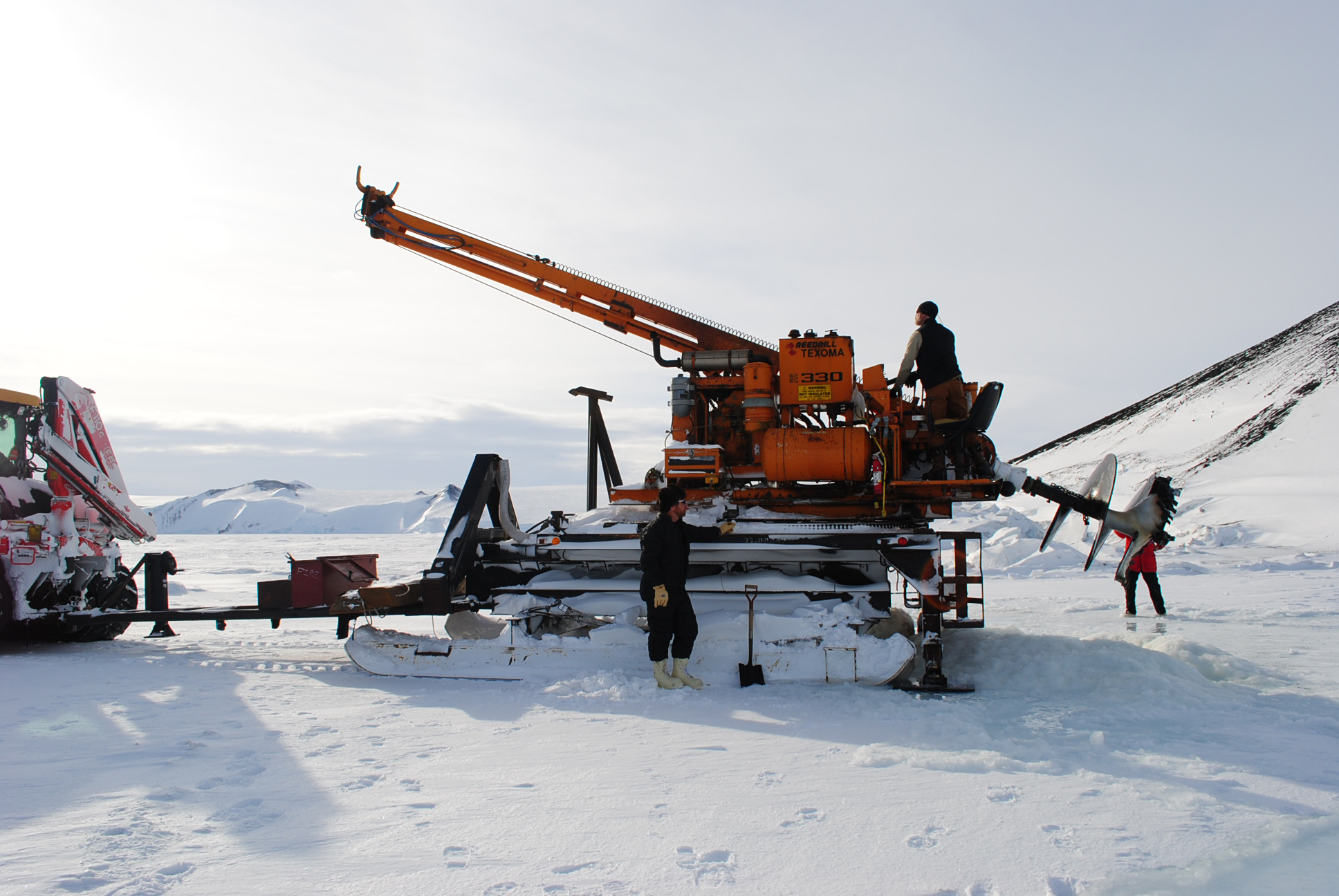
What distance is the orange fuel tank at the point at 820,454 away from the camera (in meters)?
6.83

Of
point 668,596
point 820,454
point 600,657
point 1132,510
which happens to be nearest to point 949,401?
point 820,454

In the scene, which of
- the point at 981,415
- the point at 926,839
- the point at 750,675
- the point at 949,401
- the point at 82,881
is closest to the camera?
the point at 82,881

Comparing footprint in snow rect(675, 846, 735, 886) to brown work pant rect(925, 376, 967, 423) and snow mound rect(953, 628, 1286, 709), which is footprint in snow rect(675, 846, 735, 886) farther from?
brown work pant rect(925, 376, 967, 423)

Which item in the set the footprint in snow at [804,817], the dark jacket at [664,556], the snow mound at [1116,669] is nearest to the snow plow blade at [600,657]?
the dark jacket at [664,556]

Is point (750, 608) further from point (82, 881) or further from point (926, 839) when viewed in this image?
point (82, 881)

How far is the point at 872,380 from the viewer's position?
25.3 ft

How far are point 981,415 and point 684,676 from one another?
10.7ft

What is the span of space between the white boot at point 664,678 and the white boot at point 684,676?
0.04 m

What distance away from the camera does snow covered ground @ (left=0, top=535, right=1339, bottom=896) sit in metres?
2.97

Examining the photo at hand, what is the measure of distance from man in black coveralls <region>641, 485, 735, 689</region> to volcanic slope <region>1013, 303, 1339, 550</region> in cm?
1449

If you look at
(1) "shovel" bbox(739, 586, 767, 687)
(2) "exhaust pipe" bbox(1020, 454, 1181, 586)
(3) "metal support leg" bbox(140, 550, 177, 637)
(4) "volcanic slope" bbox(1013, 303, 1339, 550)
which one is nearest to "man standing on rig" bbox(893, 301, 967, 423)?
(2) "exhaust pipe" bbox(1020, 454, 1181, 586)

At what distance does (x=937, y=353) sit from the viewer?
6953 millimetres

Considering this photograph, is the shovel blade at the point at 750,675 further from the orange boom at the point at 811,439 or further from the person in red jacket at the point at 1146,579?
the person in red jacket at the point at 1146,579

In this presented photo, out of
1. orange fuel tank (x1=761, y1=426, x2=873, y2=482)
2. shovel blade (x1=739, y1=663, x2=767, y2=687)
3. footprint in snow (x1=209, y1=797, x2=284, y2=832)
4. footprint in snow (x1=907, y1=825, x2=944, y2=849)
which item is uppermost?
orange fuel tank (x1=761, y1=426, x2=873, y2=482)
